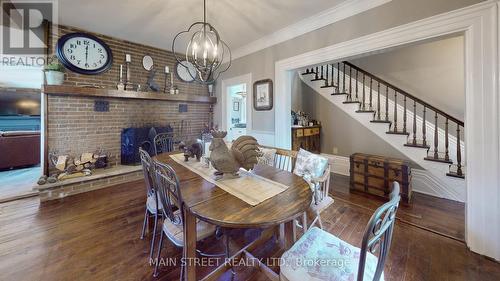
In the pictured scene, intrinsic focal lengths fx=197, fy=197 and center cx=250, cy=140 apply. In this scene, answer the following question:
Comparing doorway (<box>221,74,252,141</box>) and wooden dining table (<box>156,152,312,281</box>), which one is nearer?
wooden dining table (<box>156,152,312,281</box>)

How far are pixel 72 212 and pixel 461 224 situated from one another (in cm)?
452

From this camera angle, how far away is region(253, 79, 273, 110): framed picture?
11.3 feet

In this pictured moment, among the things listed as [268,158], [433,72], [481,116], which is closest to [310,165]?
[268,158]

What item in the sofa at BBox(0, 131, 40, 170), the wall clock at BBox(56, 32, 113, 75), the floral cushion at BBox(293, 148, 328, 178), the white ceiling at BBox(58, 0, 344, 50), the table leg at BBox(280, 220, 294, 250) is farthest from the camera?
the sofa at BBox(0, 131, 40, 170)

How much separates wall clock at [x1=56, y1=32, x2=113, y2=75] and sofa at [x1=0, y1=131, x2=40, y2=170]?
2397mm

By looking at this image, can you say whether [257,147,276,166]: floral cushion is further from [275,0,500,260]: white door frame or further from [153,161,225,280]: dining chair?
[275,0,500,260]: white door frame

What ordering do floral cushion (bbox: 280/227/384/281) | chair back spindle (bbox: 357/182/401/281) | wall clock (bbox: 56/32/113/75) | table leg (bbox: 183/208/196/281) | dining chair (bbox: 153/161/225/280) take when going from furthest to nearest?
wall clock (bbox: 56/32/113/75) < dining chair (bbox: 153/161/225/280) < table leg (bbox: 183/208/196/281) < floral cushion (bbox: 280/227/384/281) < chair back spindle (bbox: 357/182/401/281)

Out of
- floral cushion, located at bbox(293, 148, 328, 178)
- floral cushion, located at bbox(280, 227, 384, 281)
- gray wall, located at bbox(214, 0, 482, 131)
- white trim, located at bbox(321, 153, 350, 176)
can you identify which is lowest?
floral cushion, located at bbox(280, 227, 384, 281)

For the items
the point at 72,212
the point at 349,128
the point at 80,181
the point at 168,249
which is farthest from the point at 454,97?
the point at 80,181

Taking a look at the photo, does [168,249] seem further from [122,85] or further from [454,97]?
[454,97]

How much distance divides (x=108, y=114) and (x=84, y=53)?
40.7 inches

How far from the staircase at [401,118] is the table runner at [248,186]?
288 centimetres

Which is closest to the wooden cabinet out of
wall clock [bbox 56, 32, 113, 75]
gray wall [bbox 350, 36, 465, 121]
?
gray wall [bbox 350, 36, 465, 121]

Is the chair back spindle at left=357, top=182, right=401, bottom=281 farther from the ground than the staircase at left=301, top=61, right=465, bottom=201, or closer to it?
closer to it
